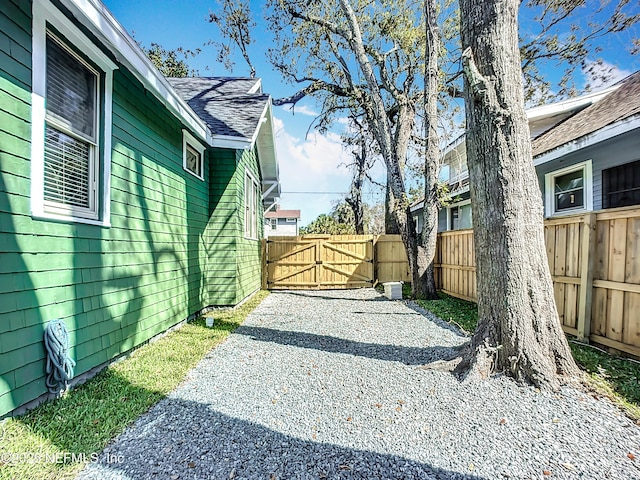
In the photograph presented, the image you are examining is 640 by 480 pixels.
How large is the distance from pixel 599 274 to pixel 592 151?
13.4 ft

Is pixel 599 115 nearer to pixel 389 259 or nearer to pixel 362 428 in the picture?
pixel 389 259

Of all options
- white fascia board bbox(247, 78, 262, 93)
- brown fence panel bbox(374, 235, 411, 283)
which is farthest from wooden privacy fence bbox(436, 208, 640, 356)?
white fascia board bbox(247, 78, 262, 93)

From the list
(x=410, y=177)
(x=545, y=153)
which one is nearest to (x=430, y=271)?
(x=545, y=153)

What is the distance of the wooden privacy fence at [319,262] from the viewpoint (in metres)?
10.5

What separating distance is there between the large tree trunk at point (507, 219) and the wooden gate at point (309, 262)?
24.1ft

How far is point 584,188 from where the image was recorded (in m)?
6.86

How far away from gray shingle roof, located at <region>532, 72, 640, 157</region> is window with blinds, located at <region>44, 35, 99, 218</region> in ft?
24.7

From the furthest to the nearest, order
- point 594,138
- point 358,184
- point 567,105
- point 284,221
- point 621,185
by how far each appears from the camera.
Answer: point 284,221, point 358,184, point 567,105, point 621,185, point 594,138

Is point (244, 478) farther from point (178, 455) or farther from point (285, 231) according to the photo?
point (285, 231)

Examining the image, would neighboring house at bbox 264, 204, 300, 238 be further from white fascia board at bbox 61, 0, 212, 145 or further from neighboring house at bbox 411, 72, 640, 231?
white fascia board at bbox 61, 0, 212, 145

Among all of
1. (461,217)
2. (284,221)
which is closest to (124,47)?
(461,217)

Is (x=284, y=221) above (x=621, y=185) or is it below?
above

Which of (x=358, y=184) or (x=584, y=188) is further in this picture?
(x=358, y=184)

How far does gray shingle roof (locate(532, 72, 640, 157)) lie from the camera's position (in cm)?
619
